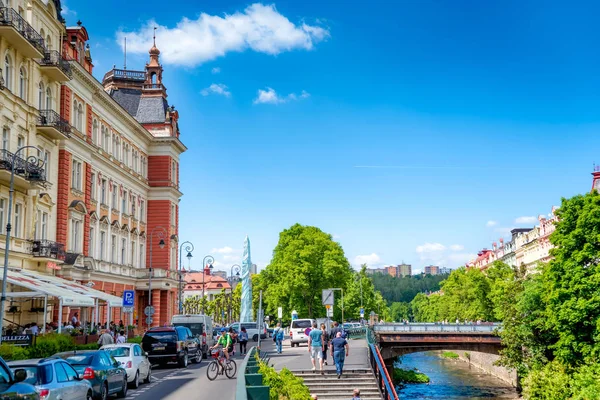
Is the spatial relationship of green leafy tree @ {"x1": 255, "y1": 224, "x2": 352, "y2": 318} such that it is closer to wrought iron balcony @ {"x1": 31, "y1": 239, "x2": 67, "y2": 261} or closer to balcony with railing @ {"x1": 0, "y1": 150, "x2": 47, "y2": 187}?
wrought iron balcony @ {"x1": 31, "y1": 239, "x2": 67, "y2": 261}

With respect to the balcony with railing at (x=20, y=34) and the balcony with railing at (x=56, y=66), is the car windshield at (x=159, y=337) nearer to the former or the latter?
the balcony with railing at (x=20, y=34)

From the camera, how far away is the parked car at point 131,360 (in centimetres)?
2381

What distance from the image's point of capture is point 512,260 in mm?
131375

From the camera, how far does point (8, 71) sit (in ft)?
112

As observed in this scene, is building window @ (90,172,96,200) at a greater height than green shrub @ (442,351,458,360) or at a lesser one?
greater

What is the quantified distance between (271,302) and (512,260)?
65411mm

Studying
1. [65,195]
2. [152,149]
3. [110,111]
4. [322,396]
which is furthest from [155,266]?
[322,396]

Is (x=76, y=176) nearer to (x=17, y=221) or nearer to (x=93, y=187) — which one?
(x=93, y=187)

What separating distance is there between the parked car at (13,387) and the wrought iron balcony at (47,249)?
26315mm

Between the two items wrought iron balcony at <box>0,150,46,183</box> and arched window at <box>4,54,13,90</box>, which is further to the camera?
arched window at <box>4,54,13,90</box>

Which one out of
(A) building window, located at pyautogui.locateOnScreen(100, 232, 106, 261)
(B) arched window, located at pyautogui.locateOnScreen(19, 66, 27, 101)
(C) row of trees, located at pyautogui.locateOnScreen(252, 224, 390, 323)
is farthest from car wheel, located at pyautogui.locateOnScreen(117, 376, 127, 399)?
(C) row of trees, located at pyautogui.locateOnScreen(252, 224, 390, 323)

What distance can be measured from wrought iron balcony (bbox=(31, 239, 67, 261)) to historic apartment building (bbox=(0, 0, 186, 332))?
0.07 meters

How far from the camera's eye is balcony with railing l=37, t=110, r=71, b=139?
37.5 meters

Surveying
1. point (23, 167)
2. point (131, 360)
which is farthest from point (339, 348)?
point (23, 167)
